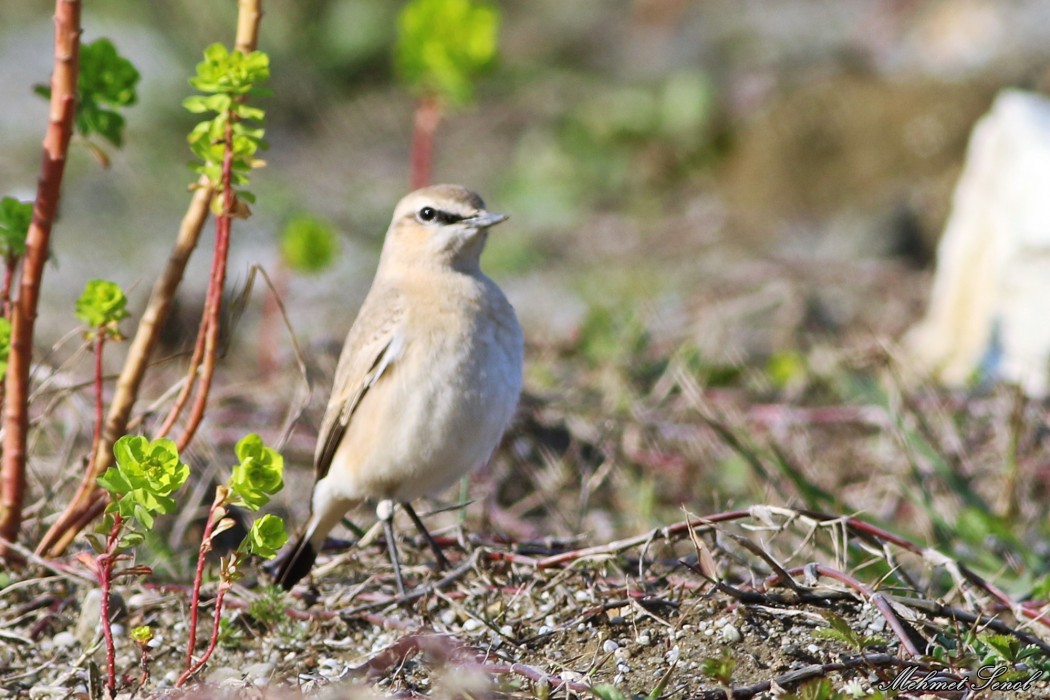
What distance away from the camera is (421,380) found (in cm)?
426

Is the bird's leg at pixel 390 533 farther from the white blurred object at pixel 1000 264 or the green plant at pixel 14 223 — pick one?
the white blurred object at pixel 1000 264

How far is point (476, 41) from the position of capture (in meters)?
6.68

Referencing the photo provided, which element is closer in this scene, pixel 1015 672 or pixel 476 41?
pixel 1015 672

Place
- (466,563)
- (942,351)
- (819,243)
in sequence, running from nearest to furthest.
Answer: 1. (466,563)
2. (942,351)
3. (819,243)

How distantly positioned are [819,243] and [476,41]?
11.6ft

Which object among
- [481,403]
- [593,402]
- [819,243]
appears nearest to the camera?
[481,403]

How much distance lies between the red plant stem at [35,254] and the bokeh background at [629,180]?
167cm

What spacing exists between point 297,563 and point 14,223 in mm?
1276

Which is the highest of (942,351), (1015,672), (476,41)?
(476,41)

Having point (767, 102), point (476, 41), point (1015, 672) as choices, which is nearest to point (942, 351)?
point (476, 41)

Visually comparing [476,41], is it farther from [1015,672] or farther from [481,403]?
[1015,672]

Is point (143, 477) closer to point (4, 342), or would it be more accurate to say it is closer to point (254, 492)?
point (254, 492)

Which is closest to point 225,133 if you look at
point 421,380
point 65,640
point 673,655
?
point 421,380

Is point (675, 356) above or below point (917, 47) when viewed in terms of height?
below
